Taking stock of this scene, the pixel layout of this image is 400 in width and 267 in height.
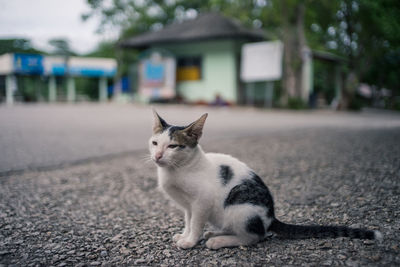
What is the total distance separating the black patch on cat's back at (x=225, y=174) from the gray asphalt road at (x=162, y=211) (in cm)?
45

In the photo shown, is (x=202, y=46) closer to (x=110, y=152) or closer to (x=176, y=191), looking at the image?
(x=110, y=152)

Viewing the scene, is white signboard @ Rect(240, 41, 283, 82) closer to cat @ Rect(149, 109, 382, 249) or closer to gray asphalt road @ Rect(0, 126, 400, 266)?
gray asphalt road @ Rect(0, 126, 400, 266)

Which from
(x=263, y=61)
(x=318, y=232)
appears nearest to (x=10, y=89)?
(x=263, y=61)

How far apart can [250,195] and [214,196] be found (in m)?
0.24

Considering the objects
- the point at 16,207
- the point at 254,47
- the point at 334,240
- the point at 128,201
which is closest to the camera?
the point at 334,240

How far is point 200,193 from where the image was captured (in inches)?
79.8

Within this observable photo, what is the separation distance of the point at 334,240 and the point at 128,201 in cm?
192

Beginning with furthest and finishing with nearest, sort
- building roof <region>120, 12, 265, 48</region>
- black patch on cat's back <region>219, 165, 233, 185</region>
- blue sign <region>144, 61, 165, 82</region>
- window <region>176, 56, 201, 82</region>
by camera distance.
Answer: blue sign <region>144, 61, 165, 82</region>
window <region>176, 56, 201, 82</region>
building roof <region>120, 12, 265, 48</region>
black patch on cat's back <region>219, 165, 233, 185</region>

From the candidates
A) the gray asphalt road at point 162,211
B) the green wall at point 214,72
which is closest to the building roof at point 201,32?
the green wall at point 214,72

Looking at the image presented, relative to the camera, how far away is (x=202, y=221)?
208 cm

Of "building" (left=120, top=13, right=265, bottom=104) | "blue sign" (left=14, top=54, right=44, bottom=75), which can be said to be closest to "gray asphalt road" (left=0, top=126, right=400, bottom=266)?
"blue sign" (left=14, top=54, right=44, bottom=75)

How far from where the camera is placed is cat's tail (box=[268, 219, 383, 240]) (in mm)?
1883

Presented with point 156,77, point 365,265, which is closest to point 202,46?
point 156,77

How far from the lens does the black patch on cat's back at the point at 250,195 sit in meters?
2.06
